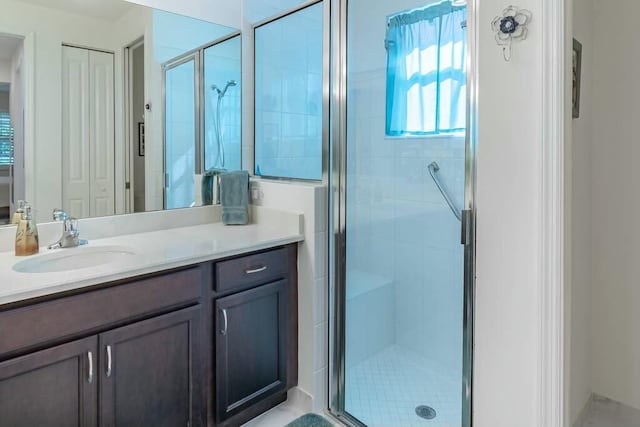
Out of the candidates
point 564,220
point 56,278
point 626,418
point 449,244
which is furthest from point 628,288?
point 56,278

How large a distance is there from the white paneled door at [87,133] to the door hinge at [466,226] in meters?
1.51

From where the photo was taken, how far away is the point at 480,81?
4.55ft

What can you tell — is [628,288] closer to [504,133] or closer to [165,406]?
[504,133]

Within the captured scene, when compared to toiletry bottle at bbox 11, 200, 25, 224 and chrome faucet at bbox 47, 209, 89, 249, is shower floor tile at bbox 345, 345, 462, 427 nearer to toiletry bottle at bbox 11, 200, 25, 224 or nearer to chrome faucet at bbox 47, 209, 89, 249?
chrome faucet at bbox 47, 209, 89, 249

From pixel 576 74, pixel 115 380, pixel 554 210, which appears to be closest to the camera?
pixel 554 210

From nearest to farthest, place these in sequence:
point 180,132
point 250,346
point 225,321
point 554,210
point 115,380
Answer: point 554,210
point 115,380
point 225,321
point 250,346
point 180,132

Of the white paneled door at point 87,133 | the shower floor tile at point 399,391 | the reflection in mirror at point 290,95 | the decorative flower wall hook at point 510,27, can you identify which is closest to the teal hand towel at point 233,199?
the reflection in mirror at point 290,95

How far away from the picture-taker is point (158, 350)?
4.99ft

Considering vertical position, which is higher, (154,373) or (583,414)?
(154,373)

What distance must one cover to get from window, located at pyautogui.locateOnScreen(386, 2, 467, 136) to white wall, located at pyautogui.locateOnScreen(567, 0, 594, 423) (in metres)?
0.46

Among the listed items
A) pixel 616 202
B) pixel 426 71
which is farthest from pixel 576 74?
pixel 616 202

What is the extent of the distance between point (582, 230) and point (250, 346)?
1549mm

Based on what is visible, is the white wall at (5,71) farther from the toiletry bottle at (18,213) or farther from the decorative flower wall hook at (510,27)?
the decorative flower wall hook at (510,27)

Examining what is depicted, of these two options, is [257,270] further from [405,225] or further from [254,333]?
[405,225]
